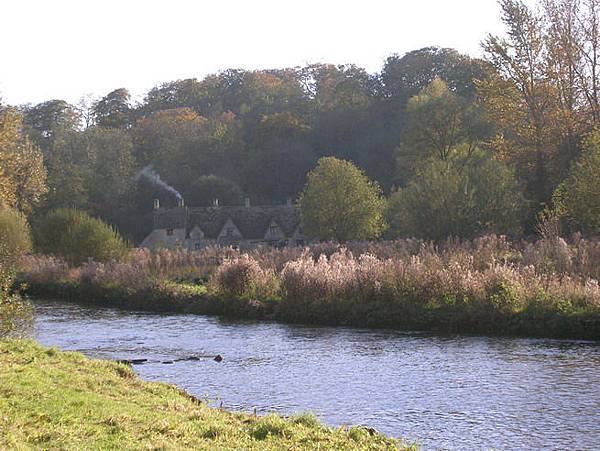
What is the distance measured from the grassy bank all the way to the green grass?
14.2 m

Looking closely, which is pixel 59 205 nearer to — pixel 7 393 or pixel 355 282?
pixel 355 282

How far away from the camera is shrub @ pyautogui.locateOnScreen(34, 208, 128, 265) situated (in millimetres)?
52375

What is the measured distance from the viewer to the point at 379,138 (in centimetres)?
9262

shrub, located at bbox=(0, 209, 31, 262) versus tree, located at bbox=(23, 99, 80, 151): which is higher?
tree, located at bbox=(23, 99, 80, 151)

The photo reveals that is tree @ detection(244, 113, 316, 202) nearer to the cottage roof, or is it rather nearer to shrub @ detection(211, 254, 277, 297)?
the cottage roof

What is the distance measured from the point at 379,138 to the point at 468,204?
4914 cm

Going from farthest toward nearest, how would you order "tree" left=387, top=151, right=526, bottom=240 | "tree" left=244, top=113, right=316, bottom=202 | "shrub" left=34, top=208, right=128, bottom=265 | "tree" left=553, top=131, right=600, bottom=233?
1. "tree" left=244, top=113, right=316, bottom=202
2. "shrub" left=34, top=208, right=128, bottom=265
3. "tree" left=387, top=151, right=526, bottom=240
4. "tree" left=553, top=131, right=600, bottom=233

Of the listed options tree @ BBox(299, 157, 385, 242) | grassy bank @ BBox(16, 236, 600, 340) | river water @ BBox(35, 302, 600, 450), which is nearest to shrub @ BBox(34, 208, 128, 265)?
grassy bank @ BBox(16, 236, 600, 340)

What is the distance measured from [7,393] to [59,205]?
73.3m

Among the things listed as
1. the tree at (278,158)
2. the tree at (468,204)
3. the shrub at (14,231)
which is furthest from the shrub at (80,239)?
the tree at (278,158)

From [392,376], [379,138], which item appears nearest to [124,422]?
[392,376]

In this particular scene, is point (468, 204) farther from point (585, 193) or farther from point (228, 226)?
point (228, 226)

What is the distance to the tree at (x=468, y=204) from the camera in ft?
145

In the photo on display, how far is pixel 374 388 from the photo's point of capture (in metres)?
18.7
